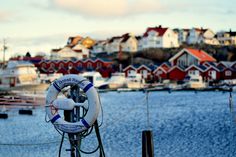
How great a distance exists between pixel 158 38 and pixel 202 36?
11044 mm

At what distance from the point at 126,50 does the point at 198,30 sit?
50.1ft

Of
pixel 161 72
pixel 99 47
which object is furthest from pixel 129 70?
pixel 99 47

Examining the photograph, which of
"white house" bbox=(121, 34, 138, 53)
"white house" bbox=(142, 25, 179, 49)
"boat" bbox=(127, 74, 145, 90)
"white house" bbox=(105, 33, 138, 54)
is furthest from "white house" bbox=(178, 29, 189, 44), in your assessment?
"boat" bbox=(127, 74, 145, 90)

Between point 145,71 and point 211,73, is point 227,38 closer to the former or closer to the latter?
point 145,71

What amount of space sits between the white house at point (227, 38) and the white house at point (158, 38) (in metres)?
12.9

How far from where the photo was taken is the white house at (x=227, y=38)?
339ft

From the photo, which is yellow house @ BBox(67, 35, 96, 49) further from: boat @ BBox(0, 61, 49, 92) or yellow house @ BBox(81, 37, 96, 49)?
boat @ BBox(0, 61, 49, 92)

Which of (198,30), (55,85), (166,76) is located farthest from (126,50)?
(55,85)

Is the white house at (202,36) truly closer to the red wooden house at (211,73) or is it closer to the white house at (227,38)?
the white house at (227,38)

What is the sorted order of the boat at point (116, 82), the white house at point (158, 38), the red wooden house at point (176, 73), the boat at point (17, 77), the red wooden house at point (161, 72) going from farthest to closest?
1. the white house at point (158, 38)
2. the red wooden house at point (161, 72)
3. the red wooden house at point (176, 73)
4. the boat at point (116, 82)
5. the boat at point (17, 77)

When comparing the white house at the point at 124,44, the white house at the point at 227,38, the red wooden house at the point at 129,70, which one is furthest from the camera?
the white house at the point at 227,38

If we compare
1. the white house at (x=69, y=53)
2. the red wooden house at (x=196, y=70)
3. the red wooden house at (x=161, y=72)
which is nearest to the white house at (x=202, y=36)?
the white house at (x=69, y=53)

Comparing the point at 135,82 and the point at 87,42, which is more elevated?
the point at 87,42

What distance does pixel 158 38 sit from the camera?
94.1m
